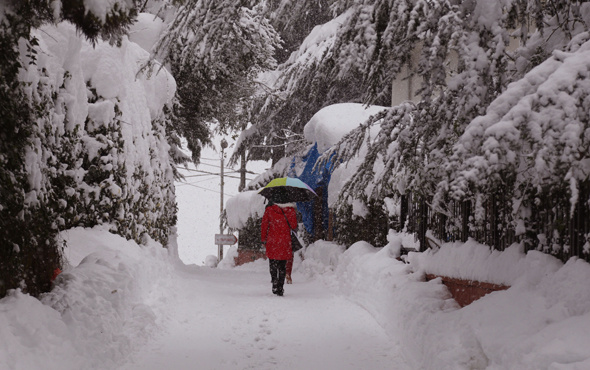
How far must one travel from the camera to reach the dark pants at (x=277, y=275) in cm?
958

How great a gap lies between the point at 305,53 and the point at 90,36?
36.0 feet

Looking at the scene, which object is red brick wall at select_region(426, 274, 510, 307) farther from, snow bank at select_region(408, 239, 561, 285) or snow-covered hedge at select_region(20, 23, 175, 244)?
snow-covered hedge at select_region(20, 23, 175, 244)

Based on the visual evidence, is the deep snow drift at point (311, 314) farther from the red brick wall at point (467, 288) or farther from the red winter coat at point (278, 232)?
the red winter coat at point (278, 232)

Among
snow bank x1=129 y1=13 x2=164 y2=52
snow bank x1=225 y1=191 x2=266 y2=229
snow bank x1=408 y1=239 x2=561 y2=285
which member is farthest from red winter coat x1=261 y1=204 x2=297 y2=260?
snow bank x1=225 y1=191 x2=266 y2=229

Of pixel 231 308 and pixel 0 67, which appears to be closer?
pixel 0 67

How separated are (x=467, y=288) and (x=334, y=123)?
26.3 feet

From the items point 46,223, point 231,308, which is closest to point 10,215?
point 46,223

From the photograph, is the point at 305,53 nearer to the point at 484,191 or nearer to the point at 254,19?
the point at 254,19

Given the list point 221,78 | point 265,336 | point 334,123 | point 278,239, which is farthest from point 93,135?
point 221,78

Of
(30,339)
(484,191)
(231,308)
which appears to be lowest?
(231,308)

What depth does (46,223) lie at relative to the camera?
4.77 metres

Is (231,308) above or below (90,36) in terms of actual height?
below

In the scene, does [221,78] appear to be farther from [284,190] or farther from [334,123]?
[284,190]

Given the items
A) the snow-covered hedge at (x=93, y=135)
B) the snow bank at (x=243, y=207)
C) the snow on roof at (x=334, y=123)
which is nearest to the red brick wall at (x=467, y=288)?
the snow-covered hedge at (x=93, y=135)
